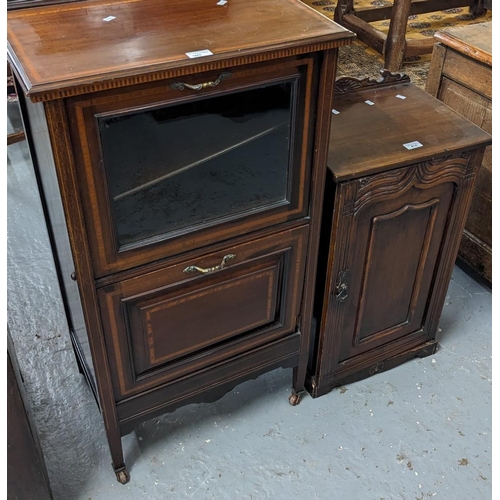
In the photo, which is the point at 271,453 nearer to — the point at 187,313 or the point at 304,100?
the point at 187,313

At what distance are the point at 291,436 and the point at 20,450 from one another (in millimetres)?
672

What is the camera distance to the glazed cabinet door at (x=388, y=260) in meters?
1.30

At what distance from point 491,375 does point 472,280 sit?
0.42 metres

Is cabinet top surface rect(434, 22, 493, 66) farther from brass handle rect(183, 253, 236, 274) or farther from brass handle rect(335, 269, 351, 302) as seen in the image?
brass handle rect(183, 253, 236, 274)

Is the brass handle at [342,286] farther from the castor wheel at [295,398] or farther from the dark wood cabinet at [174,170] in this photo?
the castor wheel at [295,398]

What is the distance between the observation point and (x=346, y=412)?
1.58 metres

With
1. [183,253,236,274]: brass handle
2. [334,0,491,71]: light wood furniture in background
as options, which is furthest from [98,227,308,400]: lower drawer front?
[334,0,491,71]: light wood furniture in background

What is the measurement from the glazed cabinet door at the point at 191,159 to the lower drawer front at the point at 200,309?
2.2 inches

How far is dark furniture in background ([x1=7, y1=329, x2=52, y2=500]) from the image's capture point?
3.67 ft

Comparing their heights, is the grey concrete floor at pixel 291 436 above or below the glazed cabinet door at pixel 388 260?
below

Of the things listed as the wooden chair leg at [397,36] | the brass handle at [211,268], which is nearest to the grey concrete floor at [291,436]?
the brass handle at [211,268]

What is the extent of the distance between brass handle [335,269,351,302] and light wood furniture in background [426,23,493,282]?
27.1 inches

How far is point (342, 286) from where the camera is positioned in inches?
55.4

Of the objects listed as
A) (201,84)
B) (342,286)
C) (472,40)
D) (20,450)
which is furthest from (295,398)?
(472,40)
